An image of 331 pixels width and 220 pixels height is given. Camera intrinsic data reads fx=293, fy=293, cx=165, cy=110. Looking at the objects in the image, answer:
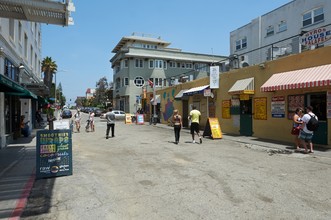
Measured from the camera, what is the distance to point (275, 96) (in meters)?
14.5

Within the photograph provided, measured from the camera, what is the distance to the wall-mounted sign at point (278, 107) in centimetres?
1400

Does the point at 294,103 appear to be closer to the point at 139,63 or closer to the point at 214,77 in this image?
the point at 214,77

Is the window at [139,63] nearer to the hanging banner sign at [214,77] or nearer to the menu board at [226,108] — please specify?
the hanging banner sign at [214,77]

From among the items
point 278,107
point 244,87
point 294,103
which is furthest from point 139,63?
point 294,103

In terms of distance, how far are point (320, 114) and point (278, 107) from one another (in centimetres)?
221

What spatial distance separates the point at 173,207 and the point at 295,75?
984 centimetres

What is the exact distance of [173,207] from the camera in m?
5.18

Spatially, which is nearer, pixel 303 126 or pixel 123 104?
pixel 303 126

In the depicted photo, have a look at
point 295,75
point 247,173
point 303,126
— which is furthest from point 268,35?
point 247,173

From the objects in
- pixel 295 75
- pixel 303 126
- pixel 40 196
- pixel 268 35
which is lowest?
pixel 40 196

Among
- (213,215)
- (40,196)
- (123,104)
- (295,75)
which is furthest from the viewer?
(123,104)

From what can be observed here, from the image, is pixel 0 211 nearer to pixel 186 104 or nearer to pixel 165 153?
pixel 165 153

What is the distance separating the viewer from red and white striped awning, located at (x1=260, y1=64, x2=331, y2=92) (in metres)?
11.0

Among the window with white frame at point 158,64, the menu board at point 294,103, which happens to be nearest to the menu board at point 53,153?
the menu board at point 294,103
